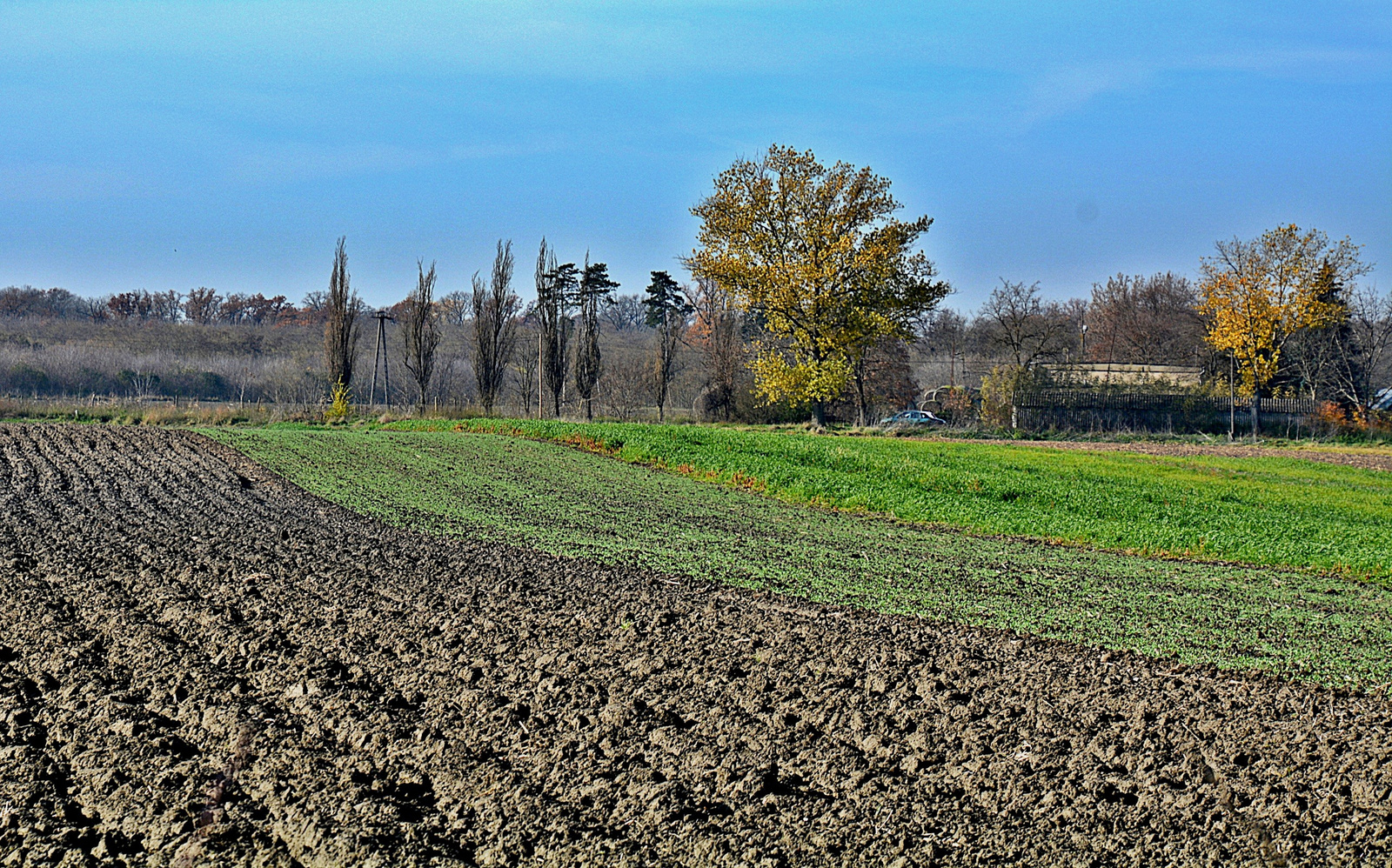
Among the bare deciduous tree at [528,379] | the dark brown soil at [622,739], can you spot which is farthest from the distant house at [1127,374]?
the dark brown soil at [622,739]

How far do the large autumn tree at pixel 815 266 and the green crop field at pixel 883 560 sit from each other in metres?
14.2

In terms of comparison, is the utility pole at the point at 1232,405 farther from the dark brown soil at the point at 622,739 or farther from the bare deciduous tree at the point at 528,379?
the dark brown soil at the point at 622,739

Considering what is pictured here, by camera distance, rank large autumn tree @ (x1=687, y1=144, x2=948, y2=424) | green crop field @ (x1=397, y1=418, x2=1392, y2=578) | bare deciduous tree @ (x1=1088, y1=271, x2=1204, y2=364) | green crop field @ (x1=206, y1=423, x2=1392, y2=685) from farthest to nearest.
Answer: bare deciduous tree @ (x1=1088, y1=271, x2=1204, y2=364)
large autumn tree @ (x1=687, y1=144, x2=948, y2=424)
green crop field @ (x1=397, y1=418, x2=1392, y2=578)
green crop field @ (x1=206, y1=423, x2=1392, y2=685)

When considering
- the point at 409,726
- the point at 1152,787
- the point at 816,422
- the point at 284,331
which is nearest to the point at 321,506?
the point at 409,726

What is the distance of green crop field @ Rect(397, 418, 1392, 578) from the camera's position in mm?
11672

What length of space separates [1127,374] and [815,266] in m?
19.6

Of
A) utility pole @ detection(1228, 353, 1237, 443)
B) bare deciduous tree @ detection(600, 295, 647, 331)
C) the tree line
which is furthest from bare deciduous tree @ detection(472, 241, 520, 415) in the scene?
bare deciduous tree @ detection(600, 295, 647, 331)

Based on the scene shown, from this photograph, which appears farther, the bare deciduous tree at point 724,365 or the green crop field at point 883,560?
the bare deciduous tree at point 724,365

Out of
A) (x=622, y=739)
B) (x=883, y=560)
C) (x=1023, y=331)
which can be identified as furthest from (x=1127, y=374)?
(x=622, y=739)

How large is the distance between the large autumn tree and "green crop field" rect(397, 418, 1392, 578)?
9005 millimetres

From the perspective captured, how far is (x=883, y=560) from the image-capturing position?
32.6 feet

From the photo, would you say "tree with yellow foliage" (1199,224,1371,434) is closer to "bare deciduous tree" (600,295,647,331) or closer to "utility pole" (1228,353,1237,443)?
"utility pole" (1228,353,1237,443)

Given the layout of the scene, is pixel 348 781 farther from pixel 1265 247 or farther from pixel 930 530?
pixel 1265 247

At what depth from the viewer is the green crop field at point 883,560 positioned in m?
6.96
